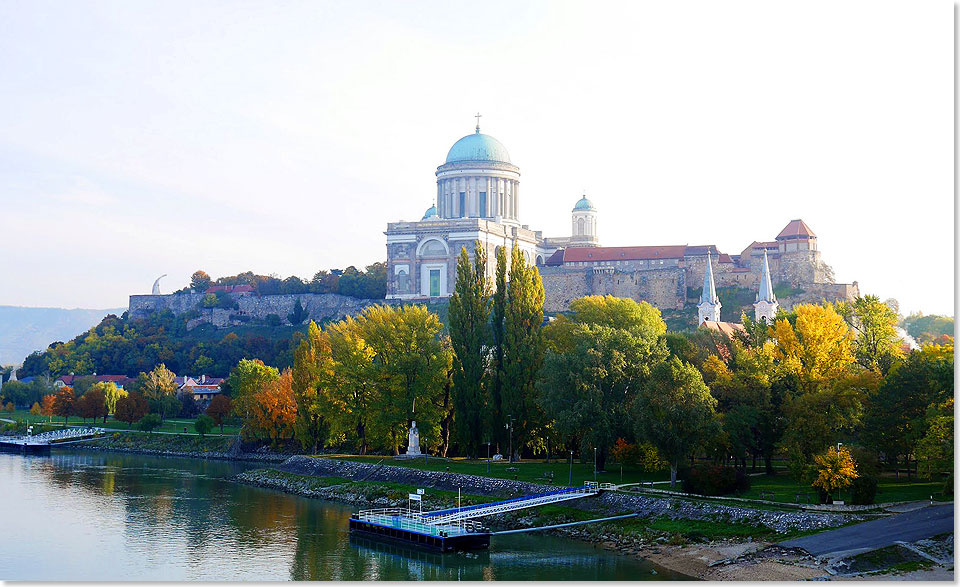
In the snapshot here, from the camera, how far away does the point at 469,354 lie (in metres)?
48.2

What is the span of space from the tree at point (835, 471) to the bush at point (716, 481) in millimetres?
3160

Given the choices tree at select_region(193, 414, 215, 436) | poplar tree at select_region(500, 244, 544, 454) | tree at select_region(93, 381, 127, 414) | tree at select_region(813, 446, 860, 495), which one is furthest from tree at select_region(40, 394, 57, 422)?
tree at select_region(813, 446, 860, 495)

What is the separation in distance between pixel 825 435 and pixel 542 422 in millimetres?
13437

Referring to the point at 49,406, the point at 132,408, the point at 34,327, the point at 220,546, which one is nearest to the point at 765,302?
the point at 132,408

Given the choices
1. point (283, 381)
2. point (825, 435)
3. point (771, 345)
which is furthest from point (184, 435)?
point (825, 435)

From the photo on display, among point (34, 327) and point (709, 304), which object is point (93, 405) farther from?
point (34, 327)

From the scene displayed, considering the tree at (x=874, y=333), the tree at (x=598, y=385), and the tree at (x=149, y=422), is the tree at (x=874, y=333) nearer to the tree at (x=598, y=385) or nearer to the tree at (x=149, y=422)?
the tree at (x=598, y=385)

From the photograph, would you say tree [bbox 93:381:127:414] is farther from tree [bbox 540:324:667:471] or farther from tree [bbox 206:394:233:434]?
tree [bbox 540:324:667:471]

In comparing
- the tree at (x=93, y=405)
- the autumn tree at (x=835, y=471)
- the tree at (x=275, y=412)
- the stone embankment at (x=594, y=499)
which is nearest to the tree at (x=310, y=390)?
the stone embankment at (x=594, y=499)

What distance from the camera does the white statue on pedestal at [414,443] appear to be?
50.5 meters

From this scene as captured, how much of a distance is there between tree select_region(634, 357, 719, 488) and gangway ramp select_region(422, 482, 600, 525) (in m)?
2.85

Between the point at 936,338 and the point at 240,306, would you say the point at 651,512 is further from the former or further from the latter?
the point at 240,306

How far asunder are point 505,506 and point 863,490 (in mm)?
11849

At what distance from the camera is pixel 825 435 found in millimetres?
37000
